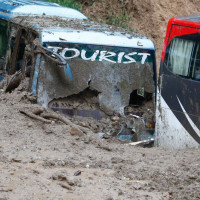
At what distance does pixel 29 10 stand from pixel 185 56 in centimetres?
340

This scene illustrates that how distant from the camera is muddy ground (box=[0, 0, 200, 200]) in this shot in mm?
4879

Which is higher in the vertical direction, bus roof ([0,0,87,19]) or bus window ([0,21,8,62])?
bus roof ([0,0,87,19])

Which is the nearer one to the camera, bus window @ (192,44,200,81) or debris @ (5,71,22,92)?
bus window @ (192,44,200,81)

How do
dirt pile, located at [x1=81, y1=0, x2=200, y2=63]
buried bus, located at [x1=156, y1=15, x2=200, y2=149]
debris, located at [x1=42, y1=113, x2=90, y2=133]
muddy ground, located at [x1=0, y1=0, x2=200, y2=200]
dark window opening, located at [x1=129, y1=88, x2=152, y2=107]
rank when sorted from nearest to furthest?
muddy ground, located at [x1=0, y1=0, x2=200, y2=200], debris, located at [x1=42, y1=113, x2=90, y2=133], buried bus, located at [x1=156, y1=15, x2=200, y2=149], dark window opening, located at [x1=129, y1=88, x2=152, y2=107], dirt pile, located at [x1=81, y1=0, x2=200, y2=63]

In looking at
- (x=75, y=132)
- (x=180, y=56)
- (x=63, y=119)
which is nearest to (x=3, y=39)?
(x=63, y=119)

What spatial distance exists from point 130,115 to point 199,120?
0.98 meters

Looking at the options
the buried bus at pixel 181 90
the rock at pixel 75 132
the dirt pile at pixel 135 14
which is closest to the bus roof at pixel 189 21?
the buried bus at pixel 181 90

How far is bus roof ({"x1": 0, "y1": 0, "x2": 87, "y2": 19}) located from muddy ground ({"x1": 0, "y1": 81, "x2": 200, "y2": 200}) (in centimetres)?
221

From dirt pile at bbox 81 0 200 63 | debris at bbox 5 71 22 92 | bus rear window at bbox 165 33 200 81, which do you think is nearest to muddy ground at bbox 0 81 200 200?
debris at bbox 5 71 22 92

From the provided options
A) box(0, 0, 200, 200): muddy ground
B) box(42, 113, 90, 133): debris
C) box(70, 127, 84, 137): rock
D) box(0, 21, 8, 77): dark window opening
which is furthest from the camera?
box(0, 21, 8, 77): dark window opening

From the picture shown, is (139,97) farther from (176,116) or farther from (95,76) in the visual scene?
(95,76)

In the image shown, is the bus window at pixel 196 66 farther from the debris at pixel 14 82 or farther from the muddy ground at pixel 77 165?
the debris at pixel 14 82

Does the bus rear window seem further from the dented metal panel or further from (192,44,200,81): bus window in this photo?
the dented metal panel

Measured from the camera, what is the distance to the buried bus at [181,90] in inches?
289
